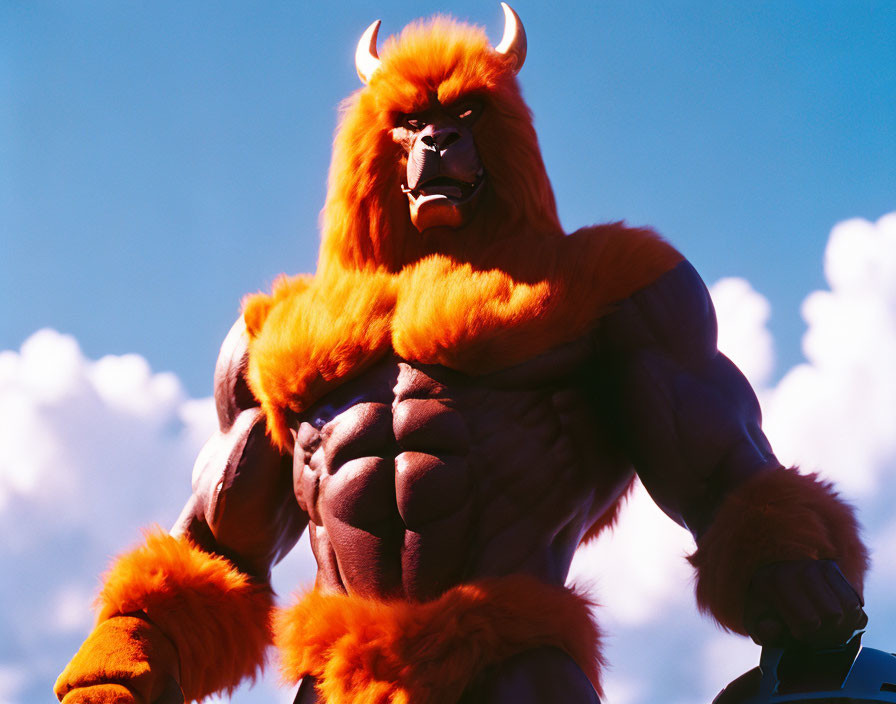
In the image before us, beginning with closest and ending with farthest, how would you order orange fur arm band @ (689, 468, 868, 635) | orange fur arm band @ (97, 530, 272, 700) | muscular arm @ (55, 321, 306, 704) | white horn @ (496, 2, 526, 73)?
orange fur arm band @ (689, 468, 868, 635)
muscular arm @ (55, 321, 306, 704)
orange fur arm band @ (97, 530, 272, 700)
white horn @ (496, 2, 526, 73)

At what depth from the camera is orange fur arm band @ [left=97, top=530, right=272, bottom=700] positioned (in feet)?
9.54

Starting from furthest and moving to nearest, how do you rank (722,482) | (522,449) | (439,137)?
(439,137) → (522,449) → (722,482)

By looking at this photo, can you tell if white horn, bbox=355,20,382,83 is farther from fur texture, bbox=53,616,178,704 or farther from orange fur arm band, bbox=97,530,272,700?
fur texture, bbox=53,616,178,704

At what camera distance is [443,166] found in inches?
119

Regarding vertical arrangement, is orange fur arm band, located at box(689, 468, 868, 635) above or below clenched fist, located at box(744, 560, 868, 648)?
above

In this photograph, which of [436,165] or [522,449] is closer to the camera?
[522,449]

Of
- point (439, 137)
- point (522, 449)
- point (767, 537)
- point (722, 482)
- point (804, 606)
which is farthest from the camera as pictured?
point (439, 137)

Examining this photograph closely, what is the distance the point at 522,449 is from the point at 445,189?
2.61 ft

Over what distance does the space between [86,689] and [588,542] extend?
142 centimetres

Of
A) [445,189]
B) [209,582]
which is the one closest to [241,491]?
[209,582]

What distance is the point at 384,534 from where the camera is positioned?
2.68 meters

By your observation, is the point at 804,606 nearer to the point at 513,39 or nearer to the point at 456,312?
the point at 456,312

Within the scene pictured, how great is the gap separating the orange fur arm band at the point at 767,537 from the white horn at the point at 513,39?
1.52 m

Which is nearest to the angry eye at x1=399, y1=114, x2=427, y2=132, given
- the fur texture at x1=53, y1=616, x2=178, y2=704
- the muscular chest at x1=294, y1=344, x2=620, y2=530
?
the muscular chest at x1=294, y1=344, x2=620, y2=530
